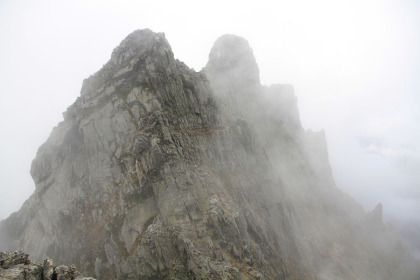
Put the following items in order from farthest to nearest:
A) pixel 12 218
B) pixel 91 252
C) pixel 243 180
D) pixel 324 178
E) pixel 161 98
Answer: pixel 324 178 → pixel 12 218 → pixel 243 180 → pixel 161 98 → pixel 91 252

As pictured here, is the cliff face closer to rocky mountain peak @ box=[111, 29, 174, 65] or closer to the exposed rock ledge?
rocky mountain peak @ box=[111, 29, 174, 65]

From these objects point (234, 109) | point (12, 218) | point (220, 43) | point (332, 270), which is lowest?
point (332, 270)

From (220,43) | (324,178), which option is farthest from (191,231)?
(324,178)

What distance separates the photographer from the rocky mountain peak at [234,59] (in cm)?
6256

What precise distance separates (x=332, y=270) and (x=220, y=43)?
6112 cm

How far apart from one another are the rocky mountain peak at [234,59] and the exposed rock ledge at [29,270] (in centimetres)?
5368

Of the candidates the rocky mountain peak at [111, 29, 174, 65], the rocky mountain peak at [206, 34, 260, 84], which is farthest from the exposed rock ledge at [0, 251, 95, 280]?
the rocky mountain peak at [206, 34, 260, 84]

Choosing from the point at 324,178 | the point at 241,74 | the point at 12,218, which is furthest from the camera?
the point at 324,178

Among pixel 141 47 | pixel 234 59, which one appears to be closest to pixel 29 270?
pixel 141 47

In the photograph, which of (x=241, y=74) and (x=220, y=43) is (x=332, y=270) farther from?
(x=220, y=43)

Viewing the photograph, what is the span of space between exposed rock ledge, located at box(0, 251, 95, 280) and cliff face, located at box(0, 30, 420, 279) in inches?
442

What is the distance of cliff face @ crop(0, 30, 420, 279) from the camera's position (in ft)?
88.7

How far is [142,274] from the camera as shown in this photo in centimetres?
2627

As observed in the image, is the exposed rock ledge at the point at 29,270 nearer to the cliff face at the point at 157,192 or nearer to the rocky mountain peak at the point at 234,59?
the cliff face at the point at 157,192
